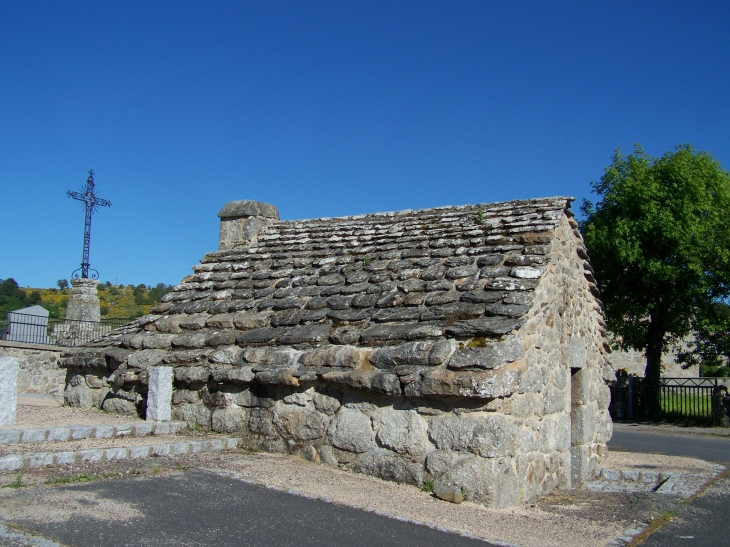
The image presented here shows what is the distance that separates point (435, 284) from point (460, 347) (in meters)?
1.22

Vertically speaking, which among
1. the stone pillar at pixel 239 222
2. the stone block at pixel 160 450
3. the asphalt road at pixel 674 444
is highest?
the stone pillar at pixel 239 222

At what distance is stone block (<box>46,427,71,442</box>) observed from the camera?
665 cm

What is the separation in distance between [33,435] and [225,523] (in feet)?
9.59

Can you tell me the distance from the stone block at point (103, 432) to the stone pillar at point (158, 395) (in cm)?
75

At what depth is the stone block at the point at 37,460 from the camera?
18.6ft

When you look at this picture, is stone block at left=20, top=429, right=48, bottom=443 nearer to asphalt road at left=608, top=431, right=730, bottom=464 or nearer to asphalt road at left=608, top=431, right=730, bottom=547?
asphalt road at left=608, top=431, right=730, bottom=547

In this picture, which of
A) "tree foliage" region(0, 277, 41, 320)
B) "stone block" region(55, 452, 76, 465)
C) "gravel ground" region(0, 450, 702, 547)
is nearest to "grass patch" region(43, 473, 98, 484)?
"gravel ground" region(0, 450, 702, 547)

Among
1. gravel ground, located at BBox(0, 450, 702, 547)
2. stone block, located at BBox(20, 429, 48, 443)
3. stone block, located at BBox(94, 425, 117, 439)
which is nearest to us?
gravel ground, located at BBox(0, 450, 702, 547)

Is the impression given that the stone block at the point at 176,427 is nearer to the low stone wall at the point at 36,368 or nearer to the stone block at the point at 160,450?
the stone block at the point at 160,450

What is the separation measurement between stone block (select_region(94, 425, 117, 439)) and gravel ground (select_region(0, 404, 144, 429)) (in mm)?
430

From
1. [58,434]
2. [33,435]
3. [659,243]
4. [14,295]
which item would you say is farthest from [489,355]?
[14,295]

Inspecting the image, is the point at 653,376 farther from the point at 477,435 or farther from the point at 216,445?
the point at 216,445

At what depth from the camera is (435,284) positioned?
746 cm

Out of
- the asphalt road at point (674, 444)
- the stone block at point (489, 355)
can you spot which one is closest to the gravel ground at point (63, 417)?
the stone block at point (489, 355)
